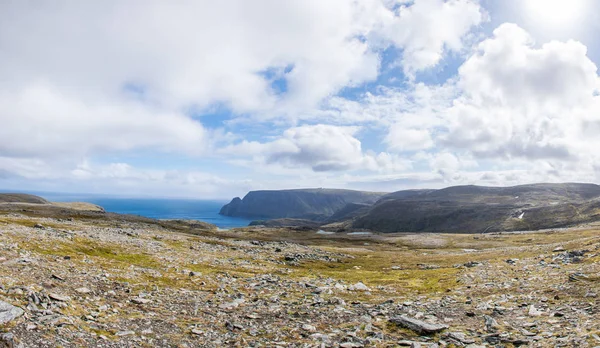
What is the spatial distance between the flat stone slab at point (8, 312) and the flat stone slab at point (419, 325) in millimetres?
18025

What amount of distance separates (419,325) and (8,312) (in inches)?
741

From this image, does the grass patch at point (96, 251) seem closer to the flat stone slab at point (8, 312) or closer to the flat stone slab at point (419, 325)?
the flat stone slab at point (8, 312)

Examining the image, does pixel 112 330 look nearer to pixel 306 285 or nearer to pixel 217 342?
pixel 217 342

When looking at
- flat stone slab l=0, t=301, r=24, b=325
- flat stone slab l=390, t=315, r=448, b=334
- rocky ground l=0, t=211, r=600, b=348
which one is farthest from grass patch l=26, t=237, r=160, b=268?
flat stone slab l=390, t=315, r=448, b=334

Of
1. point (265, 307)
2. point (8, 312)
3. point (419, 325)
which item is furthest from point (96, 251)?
point (419, 325)

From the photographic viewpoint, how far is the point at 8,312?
1367 centimetres

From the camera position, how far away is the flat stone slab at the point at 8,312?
13.1 m

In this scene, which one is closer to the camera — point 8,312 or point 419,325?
point 8,312

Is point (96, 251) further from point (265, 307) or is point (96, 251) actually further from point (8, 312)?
point (8, 312)

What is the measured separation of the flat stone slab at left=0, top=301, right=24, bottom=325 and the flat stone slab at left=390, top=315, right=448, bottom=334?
18025mm

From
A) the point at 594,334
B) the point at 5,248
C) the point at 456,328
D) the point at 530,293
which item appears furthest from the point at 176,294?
the point at 530,293

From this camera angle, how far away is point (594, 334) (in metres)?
14.2

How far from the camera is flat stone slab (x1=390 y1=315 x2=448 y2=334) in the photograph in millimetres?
17741

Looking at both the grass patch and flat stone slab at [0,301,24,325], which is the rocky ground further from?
the grass patch
